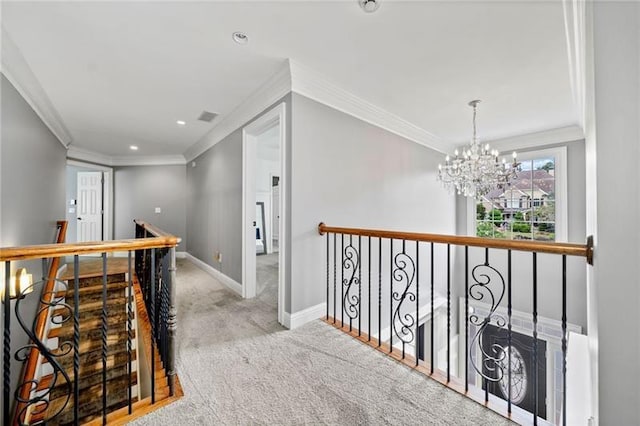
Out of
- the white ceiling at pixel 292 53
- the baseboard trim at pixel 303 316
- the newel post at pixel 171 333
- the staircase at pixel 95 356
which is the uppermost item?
the white ceiling at pixel 292 53

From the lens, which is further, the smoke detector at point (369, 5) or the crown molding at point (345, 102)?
the crown molding at point (345, 102)

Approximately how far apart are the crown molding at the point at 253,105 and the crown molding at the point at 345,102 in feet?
0.43

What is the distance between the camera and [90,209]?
575 cm

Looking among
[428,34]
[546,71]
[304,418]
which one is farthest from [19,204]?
[546,71]

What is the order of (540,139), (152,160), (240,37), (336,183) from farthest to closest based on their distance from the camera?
1. (152,160)
2. (540,139)
3. (336,183)
4. (240,37)

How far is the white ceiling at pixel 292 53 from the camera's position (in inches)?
66.1

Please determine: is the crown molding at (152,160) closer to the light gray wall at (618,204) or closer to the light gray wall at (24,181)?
the light gray wall at (24,181)

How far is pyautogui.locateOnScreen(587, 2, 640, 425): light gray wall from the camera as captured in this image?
0.71m

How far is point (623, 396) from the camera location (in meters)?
0.75

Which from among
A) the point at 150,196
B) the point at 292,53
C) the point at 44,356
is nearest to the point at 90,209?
the point at 150,196

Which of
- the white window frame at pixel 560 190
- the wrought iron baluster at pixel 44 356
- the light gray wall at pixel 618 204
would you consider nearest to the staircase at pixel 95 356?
the wrought iron baluster at pixel 44 356

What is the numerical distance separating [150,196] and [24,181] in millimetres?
3441

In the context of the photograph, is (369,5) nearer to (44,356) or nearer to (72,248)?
(72,248)

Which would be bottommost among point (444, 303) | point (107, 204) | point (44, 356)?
point (444, 303)
